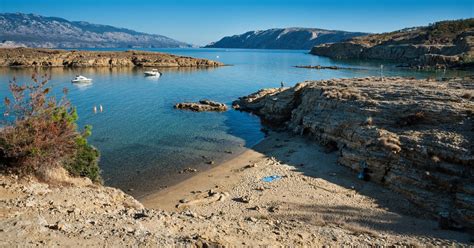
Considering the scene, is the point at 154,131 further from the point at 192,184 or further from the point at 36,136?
the point at 36,136

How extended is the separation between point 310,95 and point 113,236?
3194 centimetres

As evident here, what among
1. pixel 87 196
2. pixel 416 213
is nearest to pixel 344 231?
pixel 416 213

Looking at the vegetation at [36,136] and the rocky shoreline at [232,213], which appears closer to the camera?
the rocky shoreline at [232,213]

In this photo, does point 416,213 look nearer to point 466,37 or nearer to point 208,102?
point 208,102

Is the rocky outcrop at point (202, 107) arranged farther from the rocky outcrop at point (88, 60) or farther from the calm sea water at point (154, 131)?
the rocky outcrop at point (88, 60)

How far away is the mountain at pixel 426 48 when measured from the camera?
10476 centimetres

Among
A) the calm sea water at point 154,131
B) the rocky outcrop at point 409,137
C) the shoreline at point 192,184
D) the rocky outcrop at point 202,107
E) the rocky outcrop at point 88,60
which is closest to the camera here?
the rocky outcrop at point 409,137

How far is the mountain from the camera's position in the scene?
105m

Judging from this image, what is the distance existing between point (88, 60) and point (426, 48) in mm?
113648

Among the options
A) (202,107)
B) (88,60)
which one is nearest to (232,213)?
(202,107)

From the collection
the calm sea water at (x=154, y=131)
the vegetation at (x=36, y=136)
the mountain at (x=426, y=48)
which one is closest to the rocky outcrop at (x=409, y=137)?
the calm sea water at (x=154, y=131)

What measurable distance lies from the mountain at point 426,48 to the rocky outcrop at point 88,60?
232 ft

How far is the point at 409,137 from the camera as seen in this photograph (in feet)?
77.8

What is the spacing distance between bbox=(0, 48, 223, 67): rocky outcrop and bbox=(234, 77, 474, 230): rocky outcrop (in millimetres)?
95520
